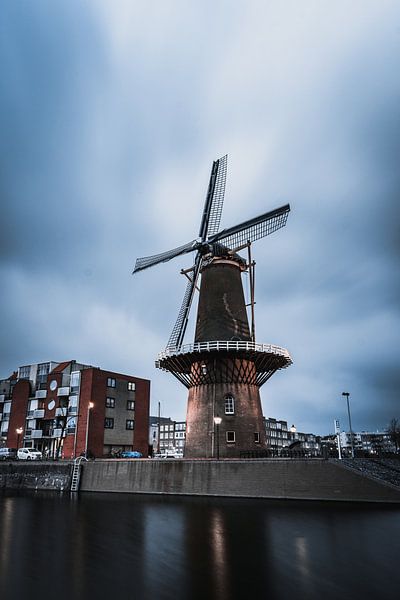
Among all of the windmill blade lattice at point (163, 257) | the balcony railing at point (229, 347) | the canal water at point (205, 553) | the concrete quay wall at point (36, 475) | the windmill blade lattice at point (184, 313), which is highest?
the windmill blade lattice at point (163, 257)

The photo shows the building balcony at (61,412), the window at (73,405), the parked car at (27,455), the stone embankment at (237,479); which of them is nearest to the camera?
the stone embankment at (237,479)

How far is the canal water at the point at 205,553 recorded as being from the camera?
11.9m

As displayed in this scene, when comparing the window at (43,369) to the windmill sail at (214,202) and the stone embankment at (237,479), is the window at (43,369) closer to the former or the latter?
the stone embankment at (237,479)

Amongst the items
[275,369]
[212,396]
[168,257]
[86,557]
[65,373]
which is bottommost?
[86,557]

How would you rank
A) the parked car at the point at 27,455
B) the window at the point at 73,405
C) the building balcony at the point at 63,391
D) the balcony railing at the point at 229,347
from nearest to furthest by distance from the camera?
the balcony railing at the point at 229,347 → the parked car at the point at 27,455 → the window at the point at 73,405 → the building balcony at the point at 63,391

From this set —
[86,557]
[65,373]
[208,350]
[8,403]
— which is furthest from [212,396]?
[8,403]

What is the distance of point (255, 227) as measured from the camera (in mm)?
41500

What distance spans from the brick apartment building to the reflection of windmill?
838 inches

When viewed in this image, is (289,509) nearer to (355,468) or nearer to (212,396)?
(355,468)

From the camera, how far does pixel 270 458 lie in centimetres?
3130

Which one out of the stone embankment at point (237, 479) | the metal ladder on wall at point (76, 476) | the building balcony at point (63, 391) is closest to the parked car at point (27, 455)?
the building balcony at point (63, 391)

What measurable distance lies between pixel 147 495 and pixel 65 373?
31876 millimetres

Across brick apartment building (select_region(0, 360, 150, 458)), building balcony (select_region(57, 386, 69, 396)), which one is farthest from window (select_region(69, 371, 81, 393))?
building balcony (select_region(57, 386, 69, 396))

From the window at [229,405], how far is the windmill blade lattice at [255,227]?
14870 mm
